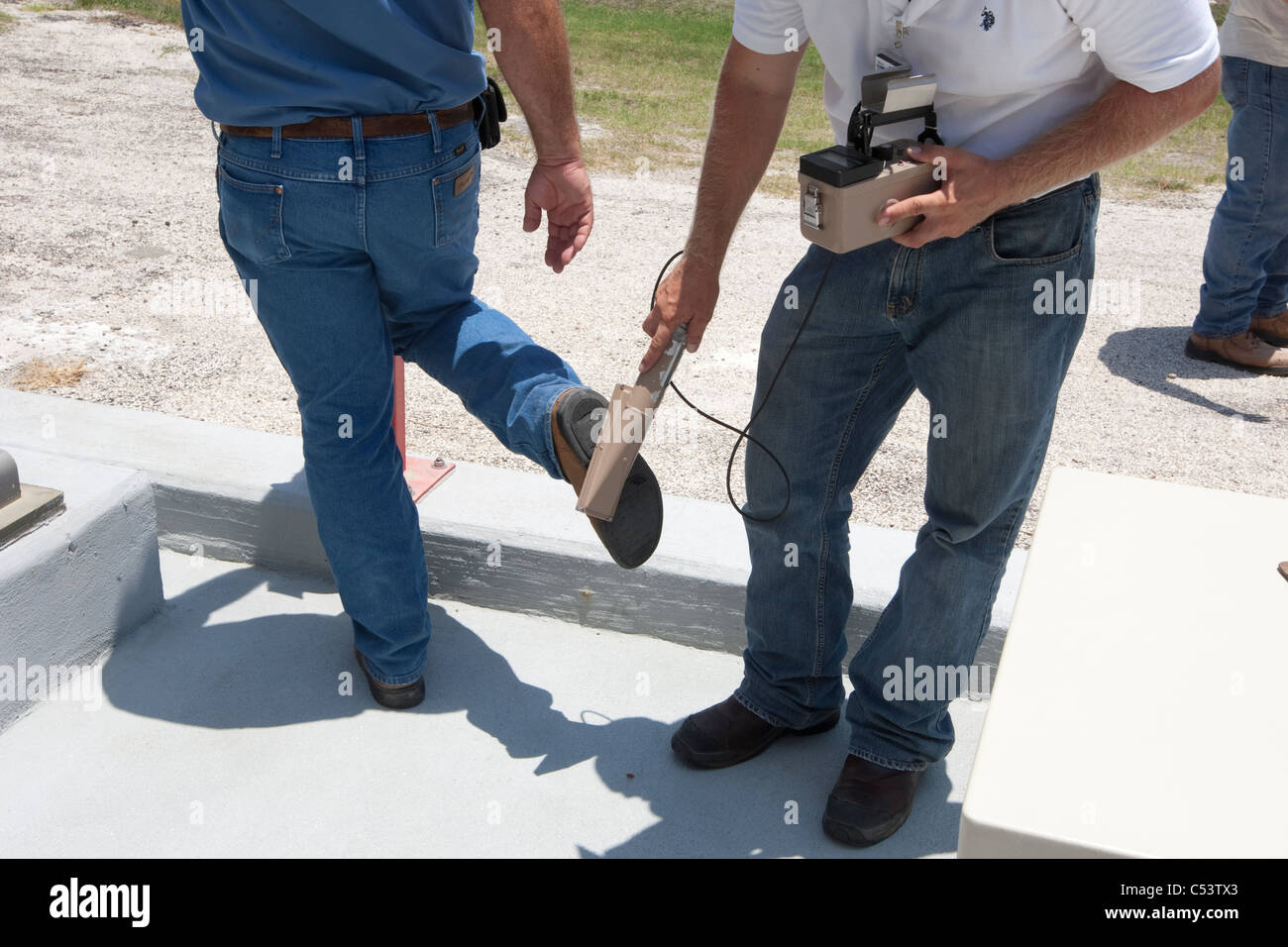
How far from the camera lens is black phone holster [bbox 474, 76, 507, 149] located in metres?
2.46

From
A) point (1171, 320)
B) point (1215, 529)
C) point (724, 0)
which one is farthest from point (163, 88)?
point (724, 0)

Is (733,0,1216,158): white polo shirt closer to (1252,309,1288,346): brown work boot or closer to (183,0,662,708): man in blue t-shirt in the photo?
(183,0,662,708): man in blue t-shirt

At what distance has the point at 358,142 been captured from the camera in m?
2.23

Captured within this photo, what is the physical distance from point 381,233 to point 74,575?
0.99 metres

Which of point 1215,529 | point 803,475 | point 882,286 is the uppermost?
point 882,286

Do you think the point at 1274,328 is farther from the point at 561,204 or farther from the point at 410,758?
the point at 410,758

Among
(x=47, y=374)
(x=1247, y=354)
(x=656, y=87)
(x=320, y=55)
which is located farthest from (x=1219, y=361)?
(x=656, y=87)

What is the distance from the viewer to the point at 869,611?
8.81 ft

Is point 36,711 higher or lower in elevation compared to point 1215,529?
lower

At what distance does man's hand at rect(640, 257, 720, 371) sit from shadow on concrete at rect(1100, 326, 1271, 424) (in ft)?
9.53

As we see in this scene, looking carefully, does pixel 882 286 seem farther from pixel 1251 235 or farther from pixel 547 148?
pixel 1251 235

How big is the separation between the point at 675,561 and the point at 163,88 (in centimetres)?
679

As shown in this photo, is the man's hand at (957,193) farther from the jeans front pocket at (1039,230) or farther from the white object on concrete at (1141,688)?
the white object on concrete at (1141,688)
